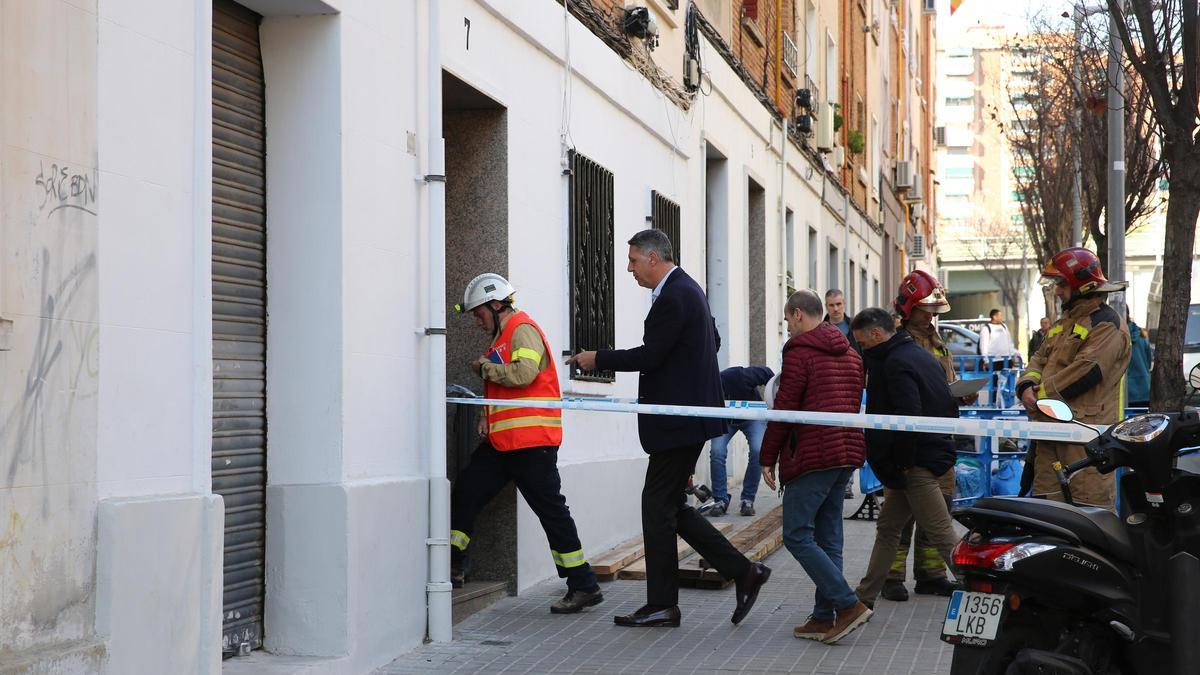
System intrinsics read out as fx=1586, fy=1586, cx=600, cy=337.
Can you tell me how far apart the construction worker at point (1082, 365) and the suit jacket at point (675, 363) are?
1.57m

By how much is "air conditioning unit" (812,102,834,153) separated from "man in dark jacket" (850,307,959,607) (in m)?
15.2

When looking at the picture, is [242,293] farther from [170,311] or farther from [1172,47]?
[1172,47]

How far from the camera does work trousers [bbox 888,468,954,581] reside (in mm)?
9297

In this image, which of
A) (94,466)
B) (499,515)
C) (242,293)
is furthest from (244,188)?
(499,515)

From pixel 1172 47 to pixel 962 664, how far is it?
9371 mm

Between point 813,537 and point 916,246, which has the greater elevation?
point 916,246

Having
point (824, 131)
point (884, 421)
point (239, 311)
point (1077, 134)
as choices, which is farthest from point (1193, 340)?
point (239, 311)

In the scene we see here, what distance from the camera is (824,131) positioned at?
23.9 meters

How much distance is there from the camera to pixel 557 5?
10.5 m

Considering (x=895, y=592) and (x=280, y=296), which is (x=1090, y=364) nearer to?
(x=895, y=592)

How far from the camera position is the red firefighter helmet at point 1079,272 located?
25.2 ft

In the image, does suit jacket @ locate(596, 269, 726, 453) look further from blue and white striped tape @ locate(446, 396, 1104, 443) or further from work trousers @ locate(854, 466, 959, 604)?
work trousers @ locate(854, 466, 959, 604)

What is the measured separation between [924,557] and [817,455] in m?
1.94

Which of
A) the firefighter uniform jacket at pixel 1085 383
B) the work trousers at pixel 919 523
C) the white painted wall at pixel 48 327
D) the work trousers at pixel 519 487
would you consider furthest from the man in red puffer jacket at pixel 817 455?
the white painted wall at pixel 48 327
